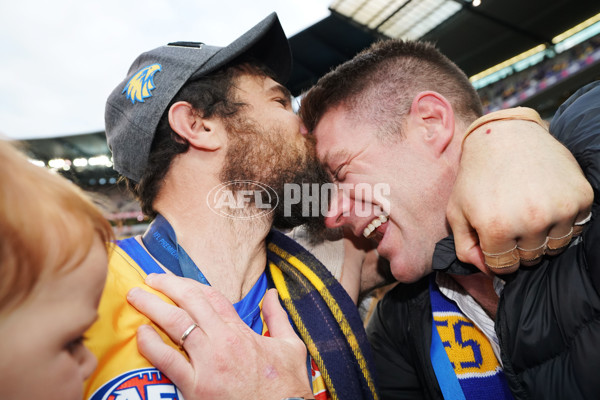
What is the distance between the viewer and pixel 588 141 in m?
1.21

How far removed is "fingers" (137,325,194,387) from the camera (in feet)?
3.26

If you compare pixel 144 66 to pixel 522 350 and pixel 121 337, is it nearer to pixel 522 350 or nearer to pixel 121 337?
pixel 121 337

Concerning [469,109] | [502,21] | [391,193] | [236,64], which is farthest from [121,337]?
[502,21]

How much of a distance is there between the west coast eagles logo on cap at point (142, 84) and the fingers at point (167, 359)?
3.49ft

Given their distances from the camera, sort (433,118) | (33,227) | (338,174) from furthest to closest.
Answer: (338,174), (433,118), (33,227)

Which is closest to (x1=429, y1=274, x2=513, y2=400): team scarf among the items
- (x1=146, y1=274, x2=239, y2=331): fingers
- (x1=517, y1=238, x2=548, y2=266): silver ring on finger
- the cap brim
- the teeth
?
the teeth

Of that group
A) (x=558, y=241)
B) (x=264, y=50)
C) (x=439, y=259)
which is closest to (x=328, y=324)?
Answer: (x=439, y=259)

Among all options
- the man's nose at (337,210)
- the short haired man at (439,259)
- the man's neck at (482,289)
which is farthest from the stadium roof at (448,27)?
the man's neck at (482,289)

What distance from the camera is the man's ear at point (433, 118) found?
1.82 meters

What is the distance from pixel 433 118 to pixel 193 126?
3.75 ft

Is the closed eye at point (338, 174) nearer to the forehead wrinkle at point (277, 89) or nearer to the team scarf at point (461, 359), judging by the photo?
the forehead wrinkle at point (277, 89)

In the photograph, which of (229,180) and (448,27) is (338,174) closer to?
(229,180)

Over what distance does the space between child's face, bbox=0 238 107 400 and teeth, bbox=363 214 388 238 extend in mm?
1401

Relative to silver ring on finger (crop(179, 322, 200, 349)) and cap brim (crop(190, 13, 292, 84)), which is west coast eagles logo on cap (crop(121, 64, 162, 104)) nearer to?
cap brim (crop(190, 13, 292, 84))
